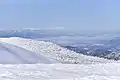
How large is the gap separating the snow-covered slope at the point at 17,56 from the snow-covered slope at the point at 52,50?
0.44 m

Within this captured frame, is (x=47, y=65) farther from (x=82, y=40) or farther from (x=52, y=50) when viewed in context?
(x=82, y=40)

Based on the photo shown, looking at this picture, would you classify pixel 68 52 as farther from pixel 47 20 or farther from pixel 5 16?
pixel 5 16

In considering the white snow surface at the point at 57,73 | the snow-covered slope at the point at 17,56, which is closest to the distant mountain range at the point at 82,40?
the snow-covered slope at the point at 17,56

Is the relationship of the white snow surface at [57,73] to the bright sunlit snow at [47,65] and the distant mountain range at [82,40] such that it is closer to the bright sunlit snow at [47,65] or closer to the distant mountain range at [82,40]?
the bright sunlit snow at [47,65]

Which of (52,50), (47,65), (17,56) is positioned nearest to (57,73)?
(47,65)

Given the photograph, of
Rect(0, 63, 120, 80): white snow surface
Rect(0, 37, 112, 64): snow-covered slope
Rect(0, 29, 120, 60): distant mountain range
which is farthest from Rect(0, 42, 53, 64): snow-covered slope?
Rect(0, 29, 120, 60): distant mountain range

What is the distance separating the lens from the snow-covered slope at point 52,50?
292 cm

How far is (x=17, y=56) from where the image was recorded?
238cm

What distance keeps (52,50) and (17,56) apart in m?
0.74

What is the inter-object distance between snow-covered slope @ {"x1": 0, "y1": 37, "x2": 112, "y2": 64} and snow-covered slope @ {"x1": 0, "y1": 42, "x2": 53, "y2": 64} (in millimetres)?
438

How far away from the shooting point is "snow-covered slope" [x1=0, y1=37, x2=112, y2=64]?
9.59 ft

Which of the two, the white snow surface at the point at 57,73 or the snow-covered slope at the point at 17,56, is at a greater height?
the snow-covered slope at the point at 17,56

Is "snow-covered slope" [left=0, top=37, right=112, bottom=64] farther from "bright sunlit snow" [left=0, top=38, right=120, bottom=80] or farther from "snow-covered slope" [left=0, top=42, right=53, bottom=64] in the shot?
"snow-covered slope" [left=0, top=42, right=53, bottom=64]

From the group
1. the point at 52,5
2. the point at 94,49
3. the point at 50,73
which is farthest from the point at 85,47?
the point at 50,73
